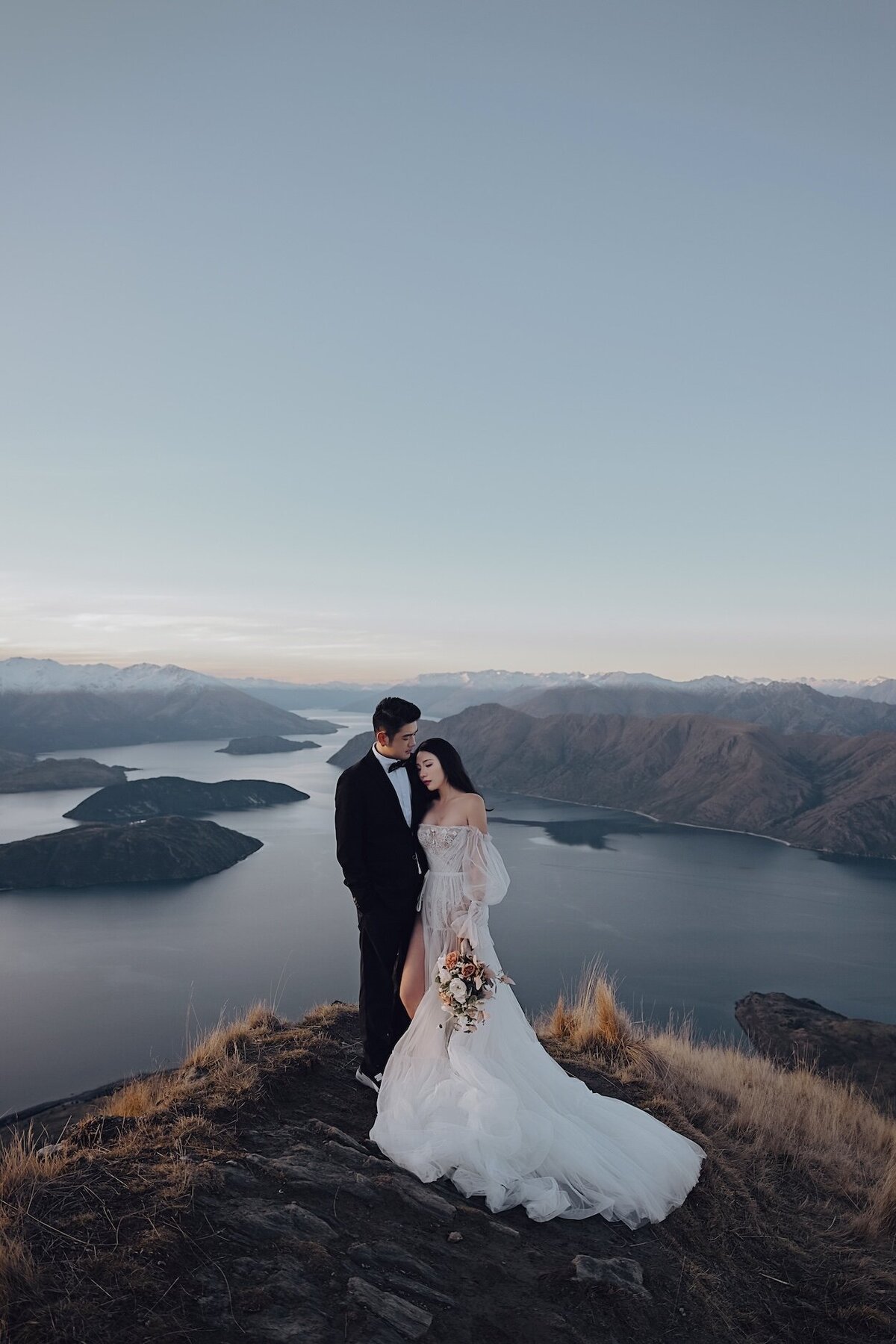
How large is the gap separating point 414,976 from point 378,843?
97cm

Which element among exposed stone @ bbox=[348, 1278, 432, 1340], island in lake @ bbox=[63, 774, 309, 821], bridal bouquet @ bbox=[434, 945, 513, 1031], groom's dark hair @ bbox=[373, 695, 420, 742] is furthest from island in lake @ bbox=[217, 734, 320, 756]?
exposed stone @ bbox=[348, 1278, 432, 1340]

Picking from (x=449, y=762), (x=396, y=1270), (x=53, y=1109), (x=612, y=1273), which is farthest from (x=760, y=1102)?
(x=53, y=1109)

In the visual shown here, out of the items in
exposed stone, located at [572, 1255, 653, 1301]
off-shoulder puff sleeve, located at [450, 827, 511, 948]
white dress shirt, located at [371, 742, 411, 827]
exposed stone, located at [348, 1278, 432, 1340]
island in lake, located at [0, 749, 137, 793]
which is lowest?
island in lake, located at [0, 749, 137, 793]

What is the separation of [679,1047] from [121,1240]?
25.9 feet

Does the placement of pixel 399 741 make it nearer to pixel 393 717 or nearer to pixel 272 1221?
pixel 393 717

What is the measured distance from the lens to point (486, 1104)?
459 cm

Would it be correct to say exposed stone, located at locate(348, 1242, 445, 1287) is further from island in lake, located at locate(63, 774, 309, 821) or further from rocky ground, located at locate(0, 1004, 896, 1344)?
island in lake, located at locate(63, 774, 309, 821)

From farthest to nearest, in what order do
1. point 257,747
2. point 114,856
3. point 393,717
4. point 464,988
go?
1. point 257,747
2. point 114,856
3. point 393,717
4. point 464,988

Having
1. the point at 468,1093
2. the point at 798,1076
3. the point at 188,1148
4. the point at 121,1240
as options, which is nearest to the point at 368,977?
the point at 468,1093

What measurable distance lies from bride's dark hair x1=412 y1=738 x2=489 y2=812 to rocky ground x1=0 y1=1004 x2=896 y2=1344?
87.5 inches

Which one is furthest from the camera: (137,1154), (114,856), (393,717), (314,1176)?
(114,856)

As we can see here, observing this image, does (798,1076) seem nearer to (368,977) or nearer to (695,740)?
(368,977)

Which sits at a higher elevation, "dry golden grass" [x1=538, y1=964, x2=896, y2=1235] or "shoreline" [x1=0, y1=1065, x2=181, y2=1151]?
"dry golden grass" [x1=538, y1=964, x2=896, y2=1235]

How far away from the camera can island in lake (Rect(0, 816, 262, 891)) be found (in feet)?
237
